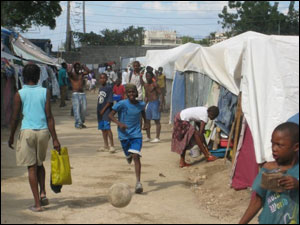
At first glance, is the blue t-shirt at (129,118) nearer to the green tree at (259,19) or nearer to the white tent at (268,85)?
the white tent at (268,85)

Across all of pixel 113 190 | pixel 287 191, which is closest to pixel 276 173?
pixel 287 191

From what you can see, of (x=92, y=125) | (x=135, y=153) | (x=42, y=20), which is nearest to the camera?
(x=135, y=153)

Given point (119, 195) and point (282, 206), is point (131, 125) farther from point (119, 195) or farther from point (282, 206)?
point (282, 206)

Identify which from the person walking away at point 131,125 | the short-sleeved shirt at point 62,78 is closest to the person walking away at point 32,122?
the person walking away at point 131,125

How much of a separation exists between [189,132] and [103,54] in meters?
36.6

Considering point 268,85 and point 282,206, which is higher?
point 268,85

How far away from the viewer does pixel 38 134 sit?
21.6ft

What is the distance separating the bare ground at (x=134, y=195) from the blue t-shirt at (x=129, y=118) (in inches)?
33.8

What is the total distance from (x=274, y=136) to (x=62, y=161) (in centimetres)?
371

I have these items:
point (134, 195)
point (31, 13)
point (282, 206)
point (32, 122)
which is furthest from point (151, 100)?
point (31, 13)

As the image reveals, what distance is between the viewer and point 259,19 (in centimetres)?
5456

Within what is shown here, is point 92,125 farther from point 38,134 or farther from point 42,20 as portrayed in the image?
point 42,20

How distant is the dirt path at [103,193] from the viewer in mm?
6641

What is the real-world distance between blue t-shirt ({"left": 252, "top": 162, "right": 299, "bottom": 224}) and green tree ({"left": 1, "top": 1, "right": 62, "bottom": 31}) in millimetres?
24520
